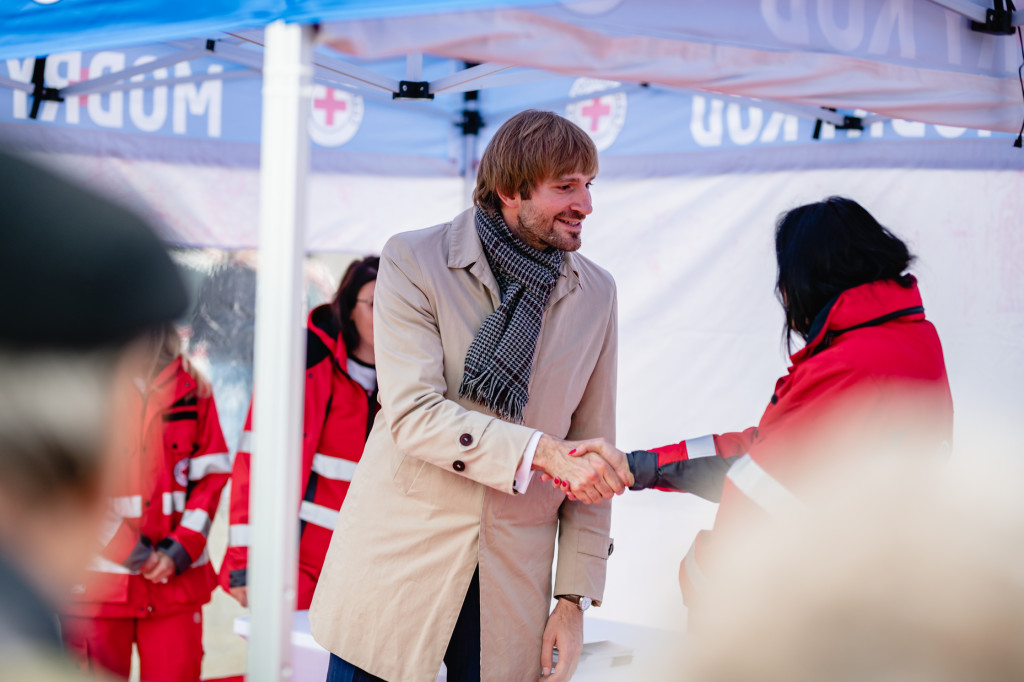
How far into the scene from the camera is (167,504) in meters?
3.21

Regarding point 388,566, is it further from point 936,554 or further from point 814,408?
point 936,554

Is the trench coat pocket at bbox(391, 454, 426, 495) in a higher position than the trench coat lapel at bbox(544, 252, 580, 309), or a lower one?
lower

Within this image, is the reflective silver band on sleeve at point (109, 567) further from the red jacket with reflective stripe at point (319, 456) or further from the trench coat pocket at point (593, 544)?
the trench coat pocket at point (593, 544)

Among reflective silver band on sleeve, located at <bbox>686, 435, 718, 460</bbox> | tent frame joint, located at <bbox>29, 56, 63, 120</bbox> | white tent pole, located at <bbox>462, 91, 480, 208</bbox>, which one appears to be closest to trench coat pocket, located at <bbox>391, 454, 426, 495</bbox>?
reflective silver band on sleeve, located at <bbox>686, 435, 718, 460</bbox>

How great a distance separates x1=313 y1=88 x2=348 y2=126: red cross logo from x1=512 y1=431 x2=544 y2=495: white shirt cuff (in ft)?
9.27

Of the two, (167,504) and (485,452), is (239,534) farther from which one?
(485,452)

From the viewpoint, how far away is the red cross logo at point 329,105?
13.9ft

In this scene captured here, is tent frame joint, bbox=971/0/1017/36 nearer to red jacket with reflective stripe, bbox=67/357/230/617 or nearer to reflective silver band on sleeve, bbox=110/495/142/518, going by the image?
red jacket with reflective stripe, bbox=67/357/230/617

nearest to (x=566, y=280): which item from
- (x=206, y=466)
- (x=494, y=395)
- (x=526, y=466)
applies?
(x=494, y=395)

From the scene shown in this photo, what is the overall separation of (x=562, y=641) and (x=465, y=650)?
0.21 m

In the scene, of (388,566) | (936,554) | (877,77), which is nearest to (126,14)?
(388,566)

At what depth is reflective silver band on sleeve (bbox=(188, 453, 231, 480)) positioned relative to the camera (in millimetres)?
3293

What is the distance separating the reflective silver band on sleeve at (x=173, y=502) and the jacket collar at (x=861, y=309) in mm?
2171

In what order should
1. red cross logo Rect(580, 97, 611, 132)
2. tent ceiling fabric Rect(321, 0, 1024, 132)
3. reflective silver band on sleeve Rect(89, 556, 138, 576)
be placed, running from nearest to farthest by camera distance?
tent ceiling fabric Rect(321, 0, 1024, 132)
reflective silver band on sleeve Rect(89, 556, 138, 576)
red cross logo Rect(580, 97, 611, 132)
